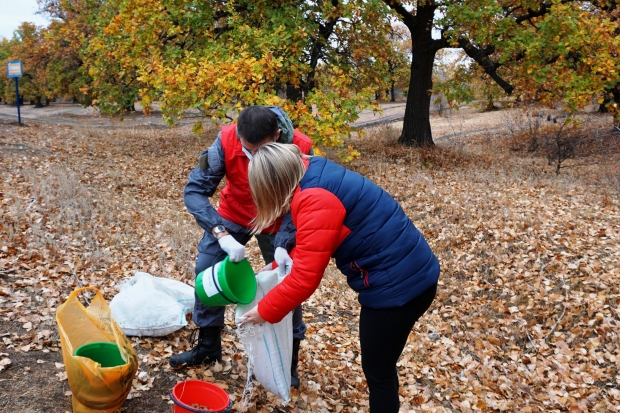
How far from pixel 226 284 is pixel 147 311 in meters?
1.39

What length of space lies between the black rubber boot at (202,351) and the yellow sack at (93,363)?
0.54m

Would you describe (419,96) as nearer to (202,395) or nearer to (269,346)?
(269,346)

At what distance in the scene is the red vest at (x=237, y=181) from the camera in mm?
2914

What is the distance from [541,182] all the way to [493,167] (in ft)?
6.14

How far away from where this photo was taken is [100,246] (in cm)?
596

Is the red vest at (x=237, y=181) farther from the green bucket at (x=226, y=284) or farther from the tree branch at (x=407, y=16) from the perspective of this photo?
the tree branch at (x=407, y=16)

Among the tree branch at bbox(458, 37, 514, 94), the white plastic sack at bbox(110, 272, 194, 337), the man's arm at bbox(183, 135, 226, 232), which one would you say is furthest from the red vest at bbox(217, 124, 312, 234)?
the tree branch at bbox(458, 37, 514, 94)

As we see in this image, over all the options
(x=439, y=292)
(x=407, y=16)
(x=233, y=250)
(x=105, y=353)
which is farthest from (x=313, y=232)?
(x=407, y=16)

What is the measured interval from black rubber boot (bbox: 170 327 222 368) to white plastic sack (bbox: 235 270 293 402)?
0.59m

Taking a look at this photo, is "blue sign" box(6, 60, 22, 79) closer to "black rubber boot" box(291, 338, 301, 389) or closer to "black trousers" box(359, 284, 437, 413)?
"black rubber boot" box(291, 338, 301, 389)

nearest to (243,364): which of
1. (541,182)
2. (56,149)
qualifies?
(541,182)

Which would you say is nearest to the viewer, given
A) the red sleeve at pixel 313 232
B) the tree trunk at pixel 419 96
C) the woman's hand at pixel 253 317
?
the red sleeve at pixel 313 232

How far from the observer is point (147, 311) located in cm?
373

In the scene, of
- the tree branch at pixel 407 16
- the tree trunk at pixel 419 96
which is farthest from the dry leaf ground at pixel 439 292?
the tree branch at pixel 407 16
